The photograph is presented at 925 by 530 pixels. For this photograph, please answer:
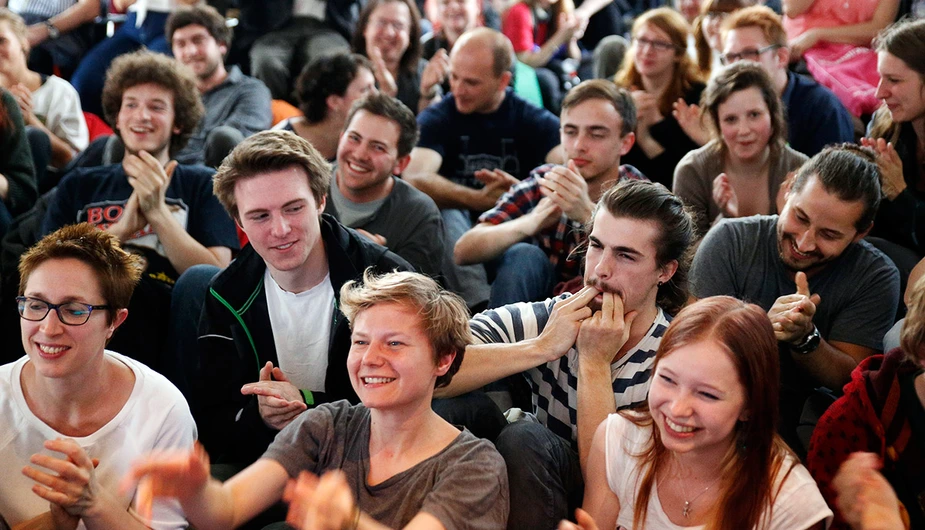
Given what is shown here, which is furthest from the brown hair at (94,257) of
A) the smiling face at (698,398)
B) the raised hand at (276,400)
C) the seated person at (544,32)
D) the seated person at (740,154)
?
the seated person at (544,32)

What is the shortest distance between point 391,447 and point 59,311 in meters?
0.66

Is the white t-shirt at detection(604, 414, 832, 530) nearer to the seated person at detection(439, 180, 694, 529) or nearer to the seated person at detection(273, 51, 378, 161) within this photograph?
the seated person at detection(439, 180, 694, 529)

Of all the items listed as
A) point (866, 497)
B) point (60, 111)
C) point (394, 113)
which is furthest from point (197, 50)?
point (866, 497)

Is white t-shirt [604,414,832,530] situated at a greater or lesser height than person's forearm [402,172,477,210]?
lesser

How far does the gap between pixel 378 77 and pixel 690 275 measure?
1967 mm

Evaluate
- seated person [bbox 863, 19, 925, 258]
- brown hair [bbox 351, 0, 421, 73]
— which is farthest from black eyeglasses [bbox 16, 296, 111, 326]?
brown hair [bbox 351, 0, 421, 73]

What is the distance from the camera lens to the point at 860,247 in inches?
89.5

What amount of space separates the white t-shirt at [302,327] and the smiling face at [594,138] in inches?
39.7

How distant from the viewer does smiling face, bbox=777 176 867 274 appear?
2.18 meters

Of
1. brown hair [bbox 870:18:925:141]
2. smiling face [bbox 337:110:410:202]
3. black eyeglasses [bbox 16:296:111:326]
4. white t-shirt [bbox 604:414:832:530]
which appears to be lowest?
white t-shirt [bbox 604:414:832:530]

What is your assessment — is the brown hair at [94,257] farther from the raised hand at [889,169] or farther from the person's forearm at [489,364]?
the raised hand at [889,169]

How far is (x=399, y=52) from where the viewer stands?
414 cm

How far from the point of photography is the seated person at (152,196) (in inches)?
99.2

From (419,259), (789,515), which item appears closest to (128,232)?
(419,259)
